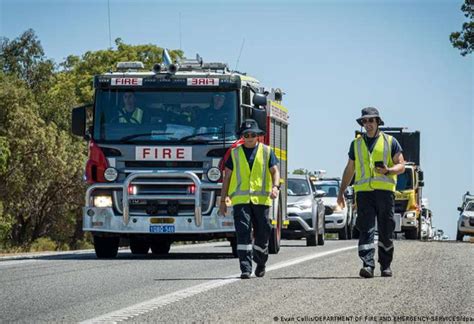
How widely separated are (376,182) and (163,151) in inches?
233

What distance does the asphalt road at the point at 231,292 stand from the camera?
35.1ft

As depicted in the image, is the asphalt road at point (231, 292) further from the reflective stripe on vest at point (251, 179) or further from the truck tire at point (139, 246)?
the truck tire at point (139, 246)

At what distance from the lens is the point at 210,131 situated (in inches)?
813

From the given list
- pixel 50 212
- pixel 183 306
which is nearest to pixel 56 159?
pixel 50 212

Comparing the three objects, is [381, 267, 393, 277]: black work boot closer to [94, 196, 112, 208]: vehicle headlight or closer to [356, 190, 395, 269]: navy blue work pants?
[356, 190, 395, 269]: navy blue work pants

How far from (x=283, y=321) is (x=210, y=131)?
35.1 feet

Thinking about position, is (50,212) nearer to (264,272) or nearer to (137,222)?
(137,222)

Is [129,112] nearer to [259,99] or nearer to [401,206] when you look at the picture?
[259,99]

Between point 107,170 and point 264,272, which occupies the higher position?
point 107,170

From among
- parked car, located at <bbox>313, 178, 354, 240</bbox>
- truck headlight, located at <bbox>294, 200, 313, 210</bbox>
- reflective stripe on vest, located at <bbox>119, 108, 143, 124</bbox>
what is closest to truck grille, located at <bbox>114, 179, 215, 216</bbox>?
reflective stripe on vest, located at <bbox>119, 108, 143, 124</bbox>

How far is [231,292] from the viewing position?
1301cm

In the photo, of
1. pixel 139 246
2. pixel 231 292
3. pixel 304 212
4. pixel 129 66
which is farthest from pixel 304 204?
pixel 231 292

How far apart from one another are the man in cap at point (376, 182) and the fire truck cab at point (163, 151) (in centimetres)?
507

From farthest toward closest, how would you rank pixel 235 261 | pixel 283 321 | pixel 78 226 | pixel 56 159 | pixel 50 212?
1. pixel 78 226
2. pixel 50 212
3. pixel 56 159
4. pixel 235 261
5. pixel 283 321
